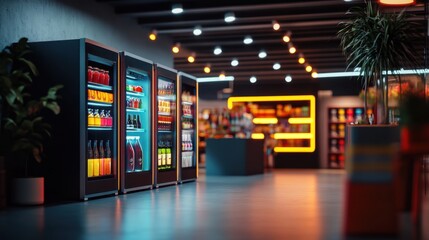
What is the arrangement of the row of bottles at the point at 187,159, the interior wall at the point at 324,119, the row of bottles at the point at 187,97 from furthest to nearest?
the interior wall at the point at 324,119, the row of bottles at the point at 187,97, the row of bottles at the point at 187,159

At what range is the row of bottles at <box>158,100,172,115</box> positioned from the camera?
35.9ft

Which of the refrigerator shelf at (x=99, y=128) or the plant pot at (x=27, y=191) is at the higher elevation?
the refrigerator shelf at (x=99, y=128)

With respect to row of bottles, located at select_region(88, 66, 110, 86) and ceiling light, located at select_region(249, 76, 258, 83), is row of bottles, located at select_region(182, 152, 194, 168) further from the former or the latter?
ceiling light, located at select_region(249, 76, 258, 83)

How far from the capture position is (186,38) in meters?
13.7

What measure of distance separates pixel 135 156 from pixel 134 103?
0.86 m

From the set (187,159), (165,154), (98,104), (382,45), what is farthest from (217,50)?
(382,45)

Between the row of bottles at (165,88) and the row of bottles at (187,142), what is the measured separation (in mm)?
1108

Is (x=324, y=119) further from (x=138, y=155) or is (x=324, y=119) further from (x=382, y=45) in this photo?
(x=382, y=45)

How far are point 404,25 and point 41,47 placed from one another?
5027mm

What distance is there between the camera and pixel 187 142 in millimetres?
12406

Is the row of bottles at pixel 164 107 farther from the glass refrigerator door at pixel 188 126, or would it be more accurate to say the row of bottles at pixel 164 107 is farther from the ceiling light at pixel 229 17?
the ceiling light at pixel 229 17

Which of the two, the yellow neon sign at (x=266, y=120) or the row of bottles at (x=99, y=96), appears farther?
the yellow neon sign at (x=266, y=120)

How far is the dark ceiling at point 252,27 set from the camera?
10648 mm

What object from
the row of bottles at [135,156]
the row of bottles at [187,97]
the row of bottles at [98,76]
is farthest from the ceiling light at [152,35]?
the row of bottles at [98,76]
